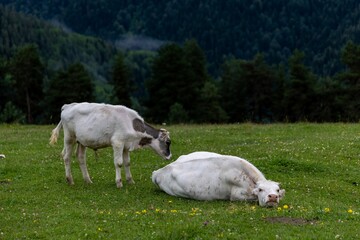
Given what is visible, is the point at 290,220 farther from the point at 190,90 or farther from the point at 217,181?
the point at 190,90

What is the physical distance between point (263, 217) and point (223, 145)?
49.8 ft

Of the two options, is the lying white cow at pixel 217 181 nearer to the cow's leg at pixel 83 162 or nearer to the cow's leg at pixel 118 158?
the cow's leg at pixel 118 158

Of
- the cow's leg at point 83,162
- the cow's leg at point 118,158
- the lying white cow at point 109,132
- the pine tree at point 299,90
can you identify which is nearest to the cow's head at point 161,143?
the lying white cow at point 109,132

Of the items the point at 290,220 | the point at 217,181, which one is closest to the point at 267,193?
the point at 217,181

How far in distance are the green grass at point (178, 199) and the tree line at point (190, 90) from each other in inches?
2125

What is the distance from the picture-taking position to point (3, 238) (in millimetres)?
13062

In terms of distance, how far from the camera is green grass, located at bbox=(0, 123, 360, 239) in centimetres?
1300

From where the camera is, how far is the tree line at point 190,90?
85625 mm

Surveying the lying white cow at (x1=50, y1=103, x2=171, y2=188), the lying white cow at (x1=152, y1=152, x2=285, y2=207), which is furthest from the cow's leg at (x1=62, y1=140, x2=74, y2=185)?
the lying white cow at (x1=152, y1=152, x2=285, y2=207)

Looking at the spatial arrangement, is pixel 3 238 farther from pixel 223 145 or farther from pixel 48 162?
pixel 223 145

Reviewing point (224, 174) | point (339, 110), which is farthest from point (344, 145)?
point (339, 110)

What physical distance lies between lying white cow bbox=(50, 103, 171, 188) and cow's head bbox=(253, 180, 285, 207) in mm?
4672

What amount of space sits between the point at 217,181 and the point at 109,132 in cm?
419

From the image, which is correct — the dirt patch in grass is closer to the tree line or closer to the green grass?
the green grass
